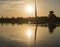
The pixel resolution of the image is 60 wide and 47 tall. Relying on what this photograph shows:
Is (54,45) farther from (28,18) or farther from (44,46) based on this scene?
(28,18)

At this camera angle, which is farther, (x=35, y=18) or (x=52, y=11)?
(x=35, y=18)

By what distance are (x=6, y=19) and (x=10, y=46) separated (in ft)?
450

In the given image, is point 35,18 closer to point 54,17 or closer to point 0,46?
point 54,17

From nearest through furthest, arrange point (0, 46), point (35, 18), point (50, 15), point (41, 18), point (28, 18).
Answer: point (0, 46)
point (50, 15)
point (35, 18)
point (41, 18)
point (28, 18)

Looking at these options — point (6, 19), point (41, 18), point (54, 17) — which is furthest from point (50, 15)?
point (6, 19)

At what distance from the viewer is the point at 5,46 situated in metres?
24.9

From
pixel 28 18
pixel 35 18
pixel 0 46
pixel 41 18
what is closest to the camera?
pixel 0 46

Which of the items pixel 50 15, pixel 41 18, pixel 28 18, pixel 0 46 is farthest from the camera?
pixel 28 18

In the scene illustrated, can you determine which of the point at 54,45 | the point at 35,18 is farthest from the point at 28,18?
the point at 54,45

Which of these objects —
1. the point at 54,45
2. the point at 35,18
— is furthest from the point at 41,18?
the point at 54,45

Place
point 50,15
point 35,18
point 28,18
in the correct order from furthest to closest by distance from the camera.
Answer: point 28,18, point 35,18, point 50,15

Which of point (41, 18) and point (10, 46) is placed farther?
point (41, 18)

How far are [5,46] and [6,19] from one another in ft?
450

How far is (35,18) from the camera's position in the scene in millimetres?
134375
